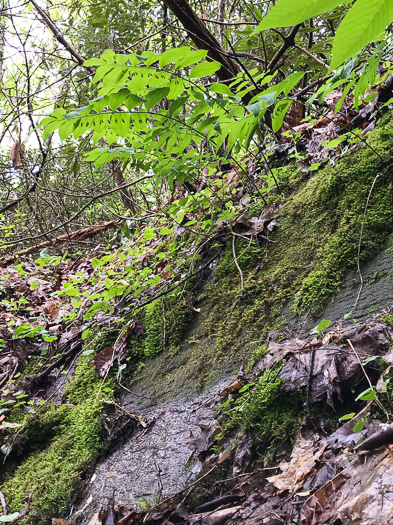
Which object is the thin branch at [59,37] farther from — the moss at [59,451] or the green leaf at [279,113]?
the moss at [59,451]

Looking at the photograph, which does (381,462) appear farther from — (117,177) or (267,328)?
(117,177)

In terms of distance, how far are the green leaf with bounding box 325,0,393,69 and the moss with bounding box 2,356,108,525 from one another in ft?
7.98

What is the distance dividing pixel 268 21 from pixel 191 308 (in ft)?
8.42

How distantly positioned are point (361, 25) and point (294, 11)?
2.9 inches

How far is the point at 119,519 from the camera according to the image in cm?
169

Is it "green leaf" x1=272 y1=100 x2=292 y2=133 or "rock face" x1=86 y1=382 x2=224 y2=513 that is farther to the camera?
"rock face" x1=86 y1=382 x2=224 y2=513

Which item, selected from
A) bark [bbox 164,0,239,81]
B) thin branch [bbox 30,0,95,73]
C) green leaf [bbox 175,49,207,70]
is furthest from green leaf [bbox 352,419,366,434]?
Result: thin branch [bbox 30,0,95,73]

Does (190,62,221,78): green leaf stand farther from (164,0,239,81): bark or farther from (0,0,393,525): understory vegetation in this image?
(164,0,239,81): bark

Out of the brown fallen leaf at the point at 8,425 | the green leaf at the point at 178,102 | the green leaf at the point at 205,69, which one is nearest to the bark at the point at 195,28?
the green leaf at the point at 178,102

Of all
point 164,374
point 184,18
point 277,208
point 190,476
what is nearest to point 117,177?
point 184,18

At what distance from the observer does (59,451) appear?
2.49 m

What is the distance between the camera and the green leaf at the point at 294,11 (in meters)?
0.37

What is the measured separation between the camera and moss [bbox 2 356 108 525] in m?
→ 2.16

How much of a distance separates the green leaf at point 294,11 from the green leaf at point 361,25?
0.11 ft
